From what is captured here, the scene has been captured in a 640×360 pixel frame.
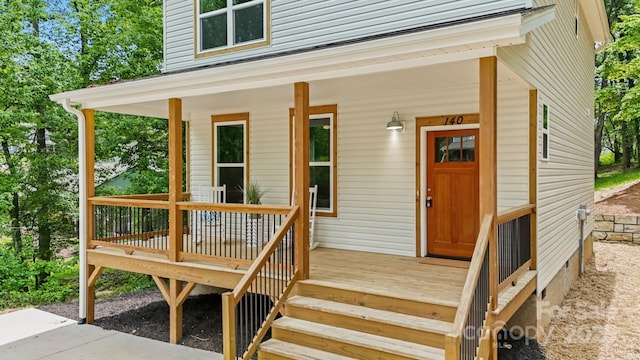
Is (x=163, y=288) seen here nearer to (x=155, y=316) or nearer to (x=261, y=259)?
(x=155, y=316)

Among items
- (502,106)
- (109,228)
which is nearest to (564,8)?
(502,106)

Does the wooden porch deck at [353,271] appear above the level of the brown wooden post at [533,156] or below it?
below

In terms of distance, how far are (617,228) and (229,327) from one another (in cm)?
1338

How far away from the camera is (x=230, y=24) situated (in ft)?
26.9

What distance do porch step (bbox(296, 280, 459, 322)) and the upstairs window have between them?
4.91 metres

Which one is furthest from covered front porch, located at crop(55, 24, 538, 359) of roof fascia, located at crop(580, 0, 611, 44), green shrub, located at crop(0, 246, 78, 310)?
roof fascia, located at crop(580, 0, 611, 44)

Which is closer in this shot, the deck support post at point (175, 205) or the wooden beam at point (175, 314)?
the deck support post at point (175, 205)

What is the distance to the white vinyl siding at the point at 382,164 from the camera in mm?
5969

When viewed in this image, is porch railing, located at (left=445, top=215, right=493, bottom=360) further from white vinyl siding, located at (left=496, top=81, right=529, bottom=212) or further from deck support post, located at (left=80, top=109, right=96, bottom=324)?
deck support post, located at (left=80, top=109, right=96, bottom=324)

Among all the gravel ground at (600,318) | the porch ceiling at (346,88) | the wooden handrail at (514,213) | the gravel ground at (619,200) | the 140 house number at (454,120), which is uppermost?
the porch ceiling at (346,88)

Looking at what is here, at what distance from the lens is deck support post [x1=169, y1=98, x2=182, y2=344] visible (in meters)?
6.10

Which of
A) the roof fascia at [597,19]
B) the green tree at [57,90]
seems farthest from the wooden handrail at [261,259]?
the green tree at [57,90]

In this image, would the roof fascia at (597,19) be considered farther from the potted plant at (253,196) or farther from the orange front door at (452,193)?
the potted plant at (253,196)

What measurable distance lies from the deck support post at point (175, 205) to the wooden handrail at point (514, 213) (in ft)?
13.9
